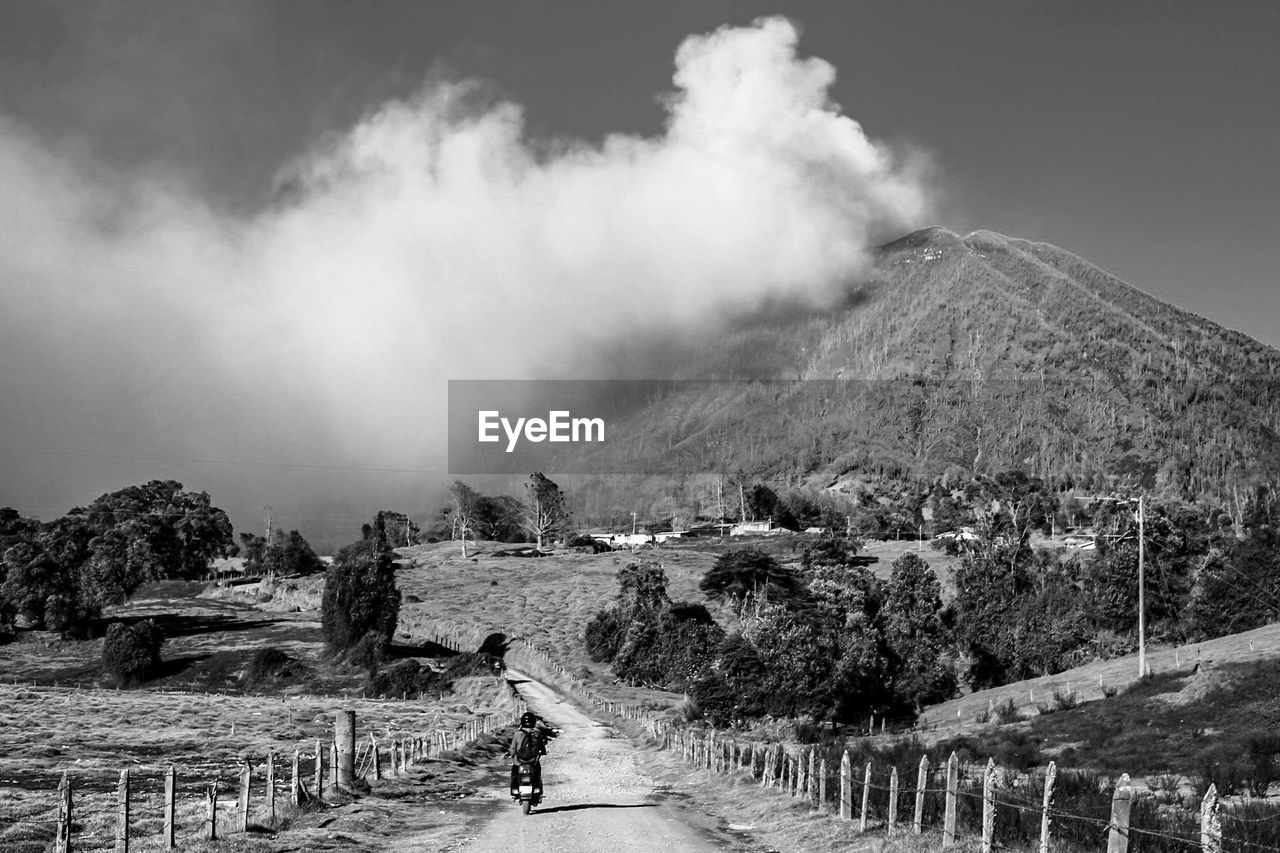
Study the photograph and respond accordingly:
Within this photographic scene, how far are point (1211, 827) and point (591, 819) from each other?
41.9 feet

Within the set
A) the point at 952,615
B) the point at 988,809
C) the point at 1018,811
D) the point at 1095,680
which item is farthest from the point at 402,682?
the point at 988,809

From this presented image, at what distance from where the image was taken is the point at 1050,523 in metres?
174

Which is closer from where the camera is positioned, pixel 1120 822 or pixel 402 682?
pixel 1120 822

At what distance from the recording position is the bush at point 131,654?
3615 inches

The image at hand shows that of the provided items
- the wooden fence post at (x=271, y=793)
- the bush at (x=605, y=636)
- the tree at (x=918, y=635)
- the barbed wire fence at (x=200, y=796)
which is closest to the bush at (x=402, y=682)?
the bush at (x=605, y=636)

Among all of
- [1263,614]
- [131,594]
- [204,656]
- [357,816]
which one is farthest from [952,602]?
[131,594]

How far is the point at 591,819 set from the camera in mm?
21094

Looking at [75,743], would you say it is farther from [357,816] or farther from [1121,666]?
[1121,666]

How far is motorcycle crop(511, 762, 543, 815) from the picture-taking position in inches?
865

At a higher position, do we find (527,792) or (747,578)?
(527,792)

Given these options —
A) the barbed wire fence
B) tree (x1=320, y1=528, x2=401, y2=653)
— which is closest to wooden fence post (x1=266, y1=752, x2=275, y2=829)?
the barbed wire fence

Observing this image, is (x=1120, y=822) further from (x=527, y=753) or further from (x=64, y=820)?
(x=64, y=820)

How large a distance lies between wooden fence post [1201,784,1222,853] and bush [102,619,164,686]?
97729 millimetres

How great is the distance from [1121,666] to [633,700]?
37501 millimetres
